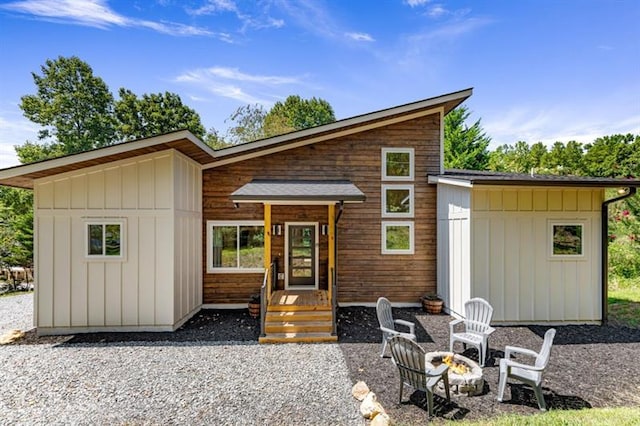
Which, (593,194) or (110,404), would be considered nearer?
(110,404)

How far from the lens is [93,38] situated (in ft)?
33.6

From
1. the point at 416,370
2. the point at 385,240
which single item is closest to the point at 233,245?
the point at 385,240

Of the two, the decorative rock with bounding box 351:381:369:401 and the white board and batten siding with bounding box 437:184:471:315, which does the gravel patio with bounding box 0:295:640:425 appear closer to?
the decorative rock with bounding box 351:381:369:401

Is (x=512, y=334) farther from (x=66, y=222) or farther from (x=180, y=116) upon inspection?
(x=180, y=116)

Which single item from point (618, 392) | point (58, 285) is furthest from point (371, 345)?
point (58, 285)

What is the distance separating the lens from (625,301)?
877cm

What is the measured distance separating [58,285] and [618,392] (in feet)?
32.1

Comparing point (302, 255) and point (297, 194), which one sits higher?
point (297, 194)

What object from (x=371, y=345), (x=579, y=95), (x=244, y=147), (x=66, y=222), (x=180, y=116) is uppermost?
(x=180, y=116)

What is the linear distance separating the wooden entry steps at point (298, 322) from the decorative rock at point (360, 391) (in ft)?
6.35

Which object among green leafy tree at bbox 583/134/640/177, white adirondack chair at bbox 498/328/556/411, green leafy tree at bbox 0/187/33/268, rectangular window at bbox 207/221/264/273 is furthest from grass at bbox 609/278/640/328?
green leafy tree at bbox 583/134/640/177

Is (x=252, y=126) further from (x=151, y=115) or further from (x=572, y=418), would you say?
(x=572, y=418)

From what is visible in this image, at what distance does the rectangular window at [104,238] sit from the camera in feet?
21.1

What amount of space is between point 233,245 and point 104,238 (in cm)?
289
